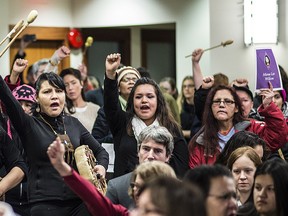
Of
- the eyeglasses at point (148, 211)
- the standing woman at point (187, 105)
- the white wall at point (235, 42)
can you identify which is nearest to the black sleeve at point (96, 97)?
the standing woman at point (187, 105)

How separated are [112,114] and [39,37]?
20.4 ft

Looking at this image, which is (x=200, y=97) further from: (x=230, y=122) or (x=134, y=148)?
(x=134, y=148)

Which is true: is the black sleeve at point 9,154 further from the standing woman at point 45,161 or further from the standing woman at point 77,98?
the standing woman at point 77,98

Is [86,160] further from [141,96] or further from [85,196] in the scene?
[85,196]

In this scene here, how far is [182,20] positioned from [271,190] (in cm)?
691

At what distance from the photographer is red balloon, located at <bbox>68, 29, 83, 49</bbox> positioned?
37.6ft

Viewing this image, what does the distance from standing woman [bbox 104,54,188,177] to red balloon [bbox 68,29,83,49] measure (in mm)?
6098

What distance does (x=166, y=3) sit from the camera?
423 inches

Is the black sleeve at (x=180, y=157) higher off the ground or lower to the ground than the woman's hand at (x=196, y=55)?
lower

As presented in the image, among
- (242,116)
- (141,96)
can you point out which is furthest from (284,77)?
(141,96)

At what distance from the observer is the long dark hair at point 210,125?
5.52 m

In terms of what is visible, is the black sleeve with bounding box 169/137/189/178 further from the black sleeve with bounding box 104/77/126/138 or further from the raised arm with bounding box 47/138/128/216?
the raised arm with bounding box 47/138/128/216

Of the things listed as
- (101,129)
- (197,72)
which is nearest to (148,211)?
(101,129)

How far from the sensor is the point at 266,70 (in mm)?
6434
